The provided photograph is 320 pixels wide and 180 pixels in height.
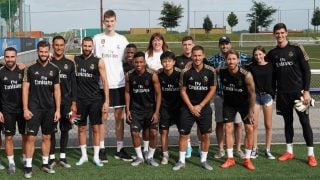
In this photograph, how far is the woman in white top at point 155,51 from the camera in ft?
20.5

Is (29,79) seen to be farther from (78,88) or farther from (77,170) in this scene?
(77,170)

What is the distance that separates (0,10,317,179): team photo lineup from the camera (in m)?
5.59

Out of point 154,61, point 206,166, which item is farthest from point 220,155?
point 154,61

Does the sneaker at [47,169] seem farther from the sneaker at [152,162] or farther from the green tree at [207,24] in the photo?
the green tree at [207,24]

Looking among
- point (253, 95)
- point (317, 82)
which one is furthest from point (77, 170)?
point (317, 82)

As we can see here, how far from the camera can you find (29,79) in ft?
18.1

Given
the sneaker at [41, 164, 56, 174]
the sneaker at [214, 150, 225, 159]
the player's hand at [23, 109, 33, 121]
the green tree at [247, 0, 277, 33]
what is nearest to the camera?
the player's hand at [23, 109, 33, 121]

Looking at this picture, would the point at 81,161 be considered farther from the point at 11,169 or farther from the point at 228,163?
the point at 228,163

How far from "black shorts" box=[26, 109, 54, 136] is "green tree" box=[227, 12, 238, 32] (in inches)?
2237

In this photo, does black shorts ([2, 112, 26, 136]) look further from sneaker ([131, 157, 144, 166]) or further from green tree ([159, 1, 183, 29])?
green tree ([159, 1, 183, 29])

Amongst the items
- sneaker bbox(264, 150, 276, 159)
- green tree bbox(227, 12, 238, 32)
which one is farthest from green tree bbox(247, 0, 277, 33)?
sneaker bbox(264, 150, 276, 159)

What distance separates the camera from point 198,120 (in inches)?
232

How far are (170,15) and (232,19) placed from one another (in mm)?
9765

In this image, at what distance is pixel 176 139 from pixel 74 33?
26.7 metres
